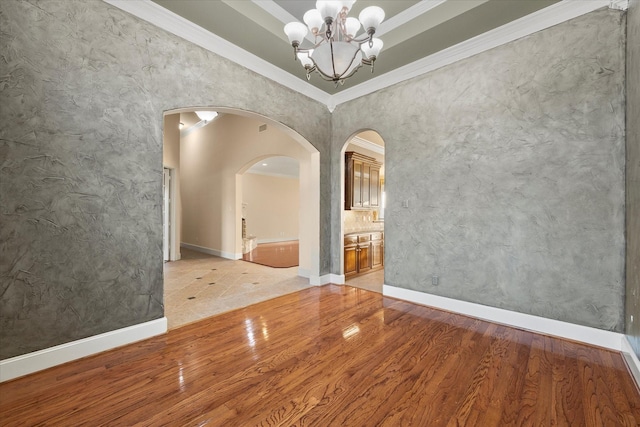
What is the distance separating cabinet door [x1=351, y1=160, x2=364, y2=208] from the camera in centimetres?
548

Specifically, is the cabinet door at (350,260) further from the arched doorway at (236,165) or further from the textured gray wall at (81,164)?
the textured gray wall at (81,164)

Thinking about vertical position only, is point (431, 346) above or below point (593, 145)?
below

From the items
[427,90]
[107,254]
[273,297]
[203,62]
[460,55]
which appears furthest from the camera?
[273,297]

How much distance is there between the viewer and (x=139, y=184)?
8.63 ft

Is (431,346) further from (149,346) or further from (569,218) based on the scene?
(149,346)

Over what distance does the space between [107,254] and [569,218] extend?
15.2ft

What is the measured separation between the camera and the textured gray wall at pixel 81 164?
204 cm

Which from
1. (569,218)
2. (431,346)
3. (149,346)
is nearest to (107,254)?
(149,346)

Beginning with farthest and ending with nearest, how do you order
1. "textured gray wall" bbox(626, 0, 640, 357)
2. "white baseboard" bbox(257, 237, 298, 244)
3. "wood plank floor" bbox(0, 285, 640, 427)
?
"white baseboard" bbox(257, 237, 298, 244) < "textured gray wall" bbox(626, 0, 640, 357) < "wood plank floor" bbox(0, 285, 640, 427)

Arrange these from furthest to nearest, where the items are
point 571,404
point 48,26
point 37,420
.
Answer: point 48,26, point 571,404, point 37,420

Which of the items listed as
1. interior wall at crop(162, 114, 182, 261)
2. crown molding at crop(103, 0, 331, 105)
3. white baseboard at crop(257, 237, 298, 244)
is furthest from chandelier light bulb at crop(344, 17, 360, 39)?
white baseboard at crop(257, 237, 298, 244)

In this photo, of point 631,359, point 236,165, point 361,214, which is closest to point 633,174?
point 631,359

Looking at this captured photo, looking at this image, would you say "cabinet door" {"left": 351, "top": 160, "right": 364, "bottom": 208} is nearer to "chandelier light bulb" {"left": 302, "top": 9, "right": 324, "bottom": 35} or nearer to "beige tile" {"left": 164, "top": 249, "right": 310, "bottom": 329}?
"beige tile" {"left": 164, "top": 249, "right": 310, "bottom": 329}

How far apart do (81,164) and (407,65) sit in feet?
13.4
